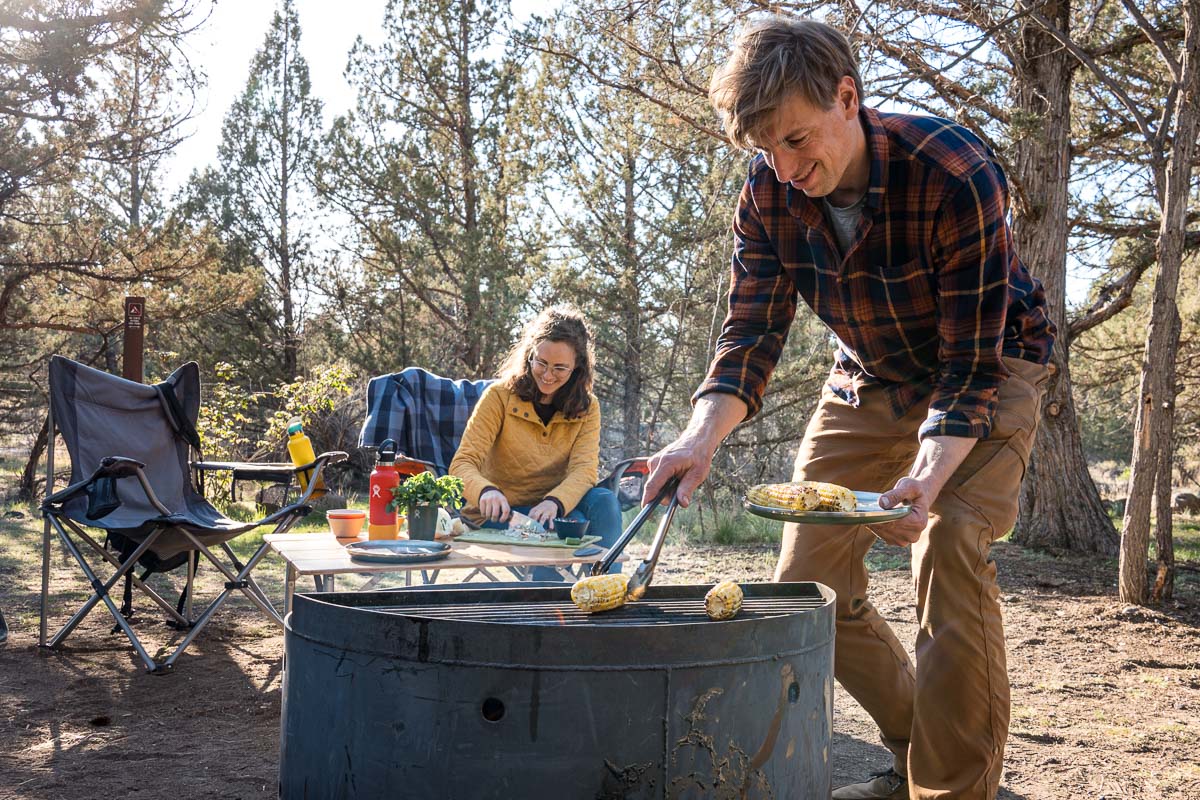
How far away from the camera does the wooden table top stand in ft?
9.59

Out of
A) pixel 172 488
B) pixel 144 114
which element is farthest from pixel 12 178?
pixel 172 488

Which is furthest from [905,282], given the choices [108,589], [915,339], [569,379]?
[108,589]

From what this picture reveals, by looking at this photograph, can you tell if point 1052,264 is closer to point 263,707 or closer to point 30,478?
point 263,707

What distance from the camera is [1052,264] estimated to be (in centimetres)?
598

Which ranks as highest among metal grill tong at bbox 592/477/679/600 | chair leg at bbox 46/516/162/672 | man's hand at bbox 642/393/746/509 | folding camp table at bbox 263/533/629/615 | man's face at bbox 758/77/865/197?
man's face at bbox 758/77/865/197

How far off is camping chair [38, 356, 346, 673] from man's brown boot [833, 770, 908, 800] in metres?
2.20

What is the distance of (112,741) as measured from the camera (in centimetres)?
281

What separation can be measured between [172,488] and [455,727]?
11.7ft

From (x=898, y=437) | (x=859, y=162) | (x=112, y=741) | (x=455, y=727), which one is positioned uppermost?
(x=859, y=162)

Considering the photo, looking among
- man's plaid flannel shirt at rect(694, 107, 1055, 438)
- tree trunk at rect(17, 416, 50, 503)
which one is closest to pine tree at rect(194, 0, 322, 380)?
tree trunk at rect(17, 416, 50, 503)

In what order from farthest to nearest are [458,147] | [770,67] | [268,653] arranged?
[458,147] < [268,653] < [770,67]

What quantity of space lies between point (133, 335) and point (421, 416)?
1.79 meters

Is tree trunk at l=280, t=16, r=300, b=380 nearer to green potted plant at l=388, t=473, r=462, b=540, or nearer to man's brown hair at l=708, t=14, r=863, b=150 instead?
green potted plant at l=388, t=473, r=462, b=540

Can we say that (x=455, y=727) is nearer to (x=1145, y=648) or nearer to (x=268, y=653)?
(x=268, y=653)
